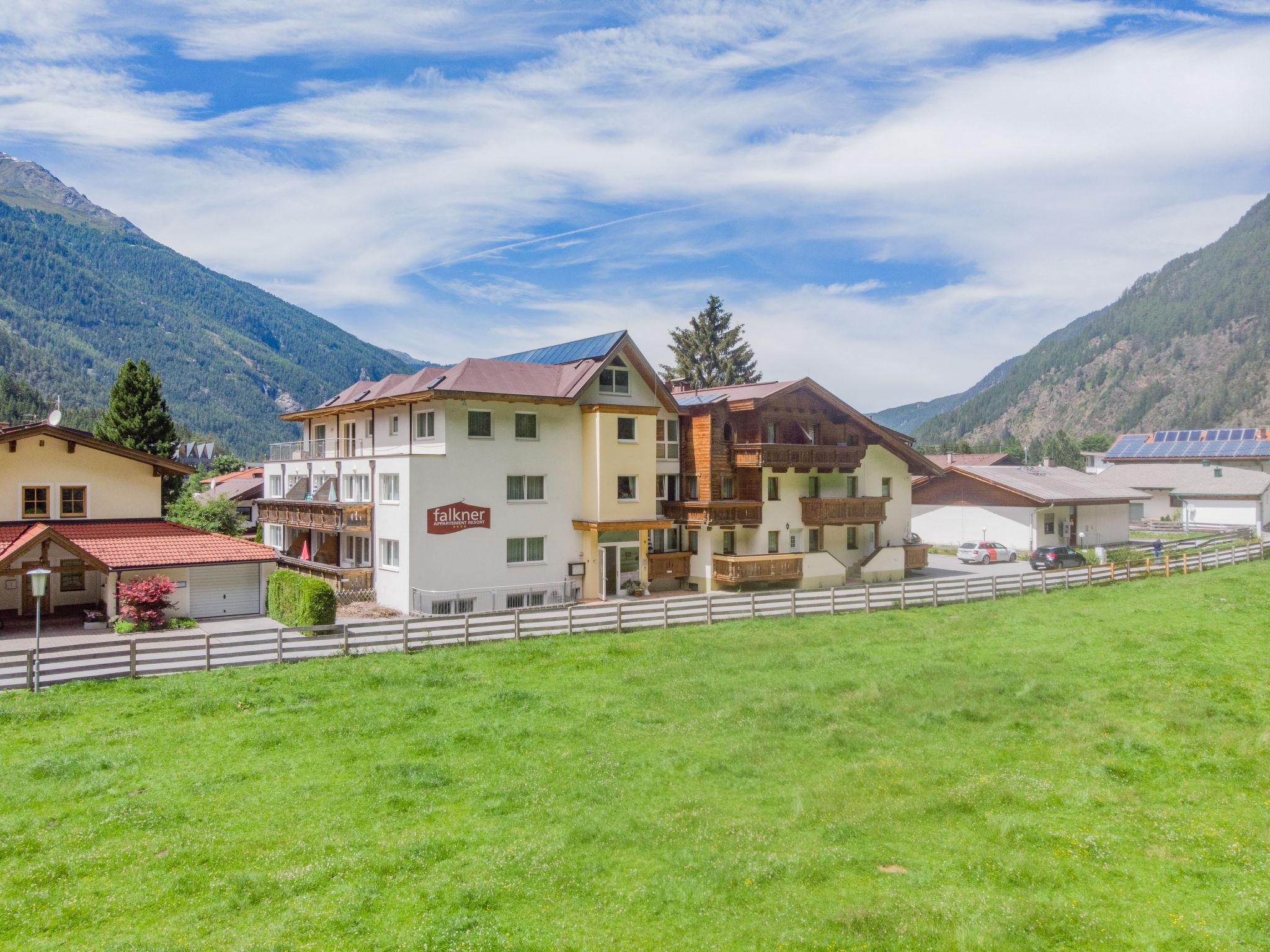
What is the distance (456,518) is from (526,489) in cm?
348

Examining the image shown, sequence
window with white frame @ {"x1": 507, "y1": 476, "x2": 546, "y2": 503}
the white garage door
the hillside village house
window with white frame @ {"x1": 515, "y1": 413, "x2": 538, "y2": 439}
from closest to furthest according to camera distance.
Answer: the white garage door → the hillside village house → window with white frame @ {"x1": 507, "y1": 476, "x2": 546, "y2": 503} → window with white frame @ {"x1": 515, "y1": 413, "x2": 538, "y2": 439}

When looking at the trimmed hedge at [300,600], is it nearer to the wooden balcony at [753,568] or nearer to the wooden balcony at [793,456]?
the wooden balcony at [753,568]

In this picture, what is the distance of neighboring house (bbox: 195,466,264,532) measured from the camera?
2277 inches

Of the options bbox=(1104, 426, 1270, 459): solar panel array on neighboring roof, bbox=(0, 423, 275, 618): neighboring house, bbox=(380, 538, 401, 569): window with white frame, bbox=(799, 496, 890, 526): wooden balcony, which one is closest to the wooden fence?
bbox=(0, 423, 275, 618): neighboring house

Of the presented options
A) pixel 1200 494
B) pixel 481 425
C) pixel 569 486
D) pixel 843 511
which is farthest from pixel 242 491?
pixel 1200 494

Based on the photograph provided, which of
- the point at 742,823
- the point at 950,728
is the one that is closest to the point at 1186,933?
the point at 742,823

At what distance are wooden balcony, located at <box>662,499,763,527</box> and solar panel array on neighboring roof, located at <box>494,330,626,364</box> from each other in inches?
317

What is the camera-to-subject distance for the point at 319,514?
37.7m

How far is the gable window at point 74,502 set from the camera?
102 ft

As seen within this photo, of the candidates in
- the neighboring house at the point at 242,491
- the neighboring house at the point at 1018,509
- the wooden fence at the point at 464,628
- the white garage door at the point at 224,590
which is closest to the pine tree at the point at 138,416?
the neighboring house at the point at 242,491

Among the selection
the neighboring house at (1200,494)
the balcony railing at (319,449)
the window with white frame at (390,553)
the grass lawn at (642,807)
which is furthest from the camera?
the neighboring house at (1200,494)

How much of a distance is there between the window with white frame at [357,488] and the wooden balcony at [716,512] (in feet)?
44.2

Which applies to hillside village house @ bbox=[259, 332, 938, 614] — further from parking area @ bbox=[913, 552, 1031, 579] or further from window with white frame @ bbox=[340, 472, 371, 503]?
parking area @ bbox=[913, 552, 1031, 579]

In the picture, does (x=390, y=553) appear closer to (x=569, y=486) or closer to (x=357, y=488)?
(x=357, y=488)
